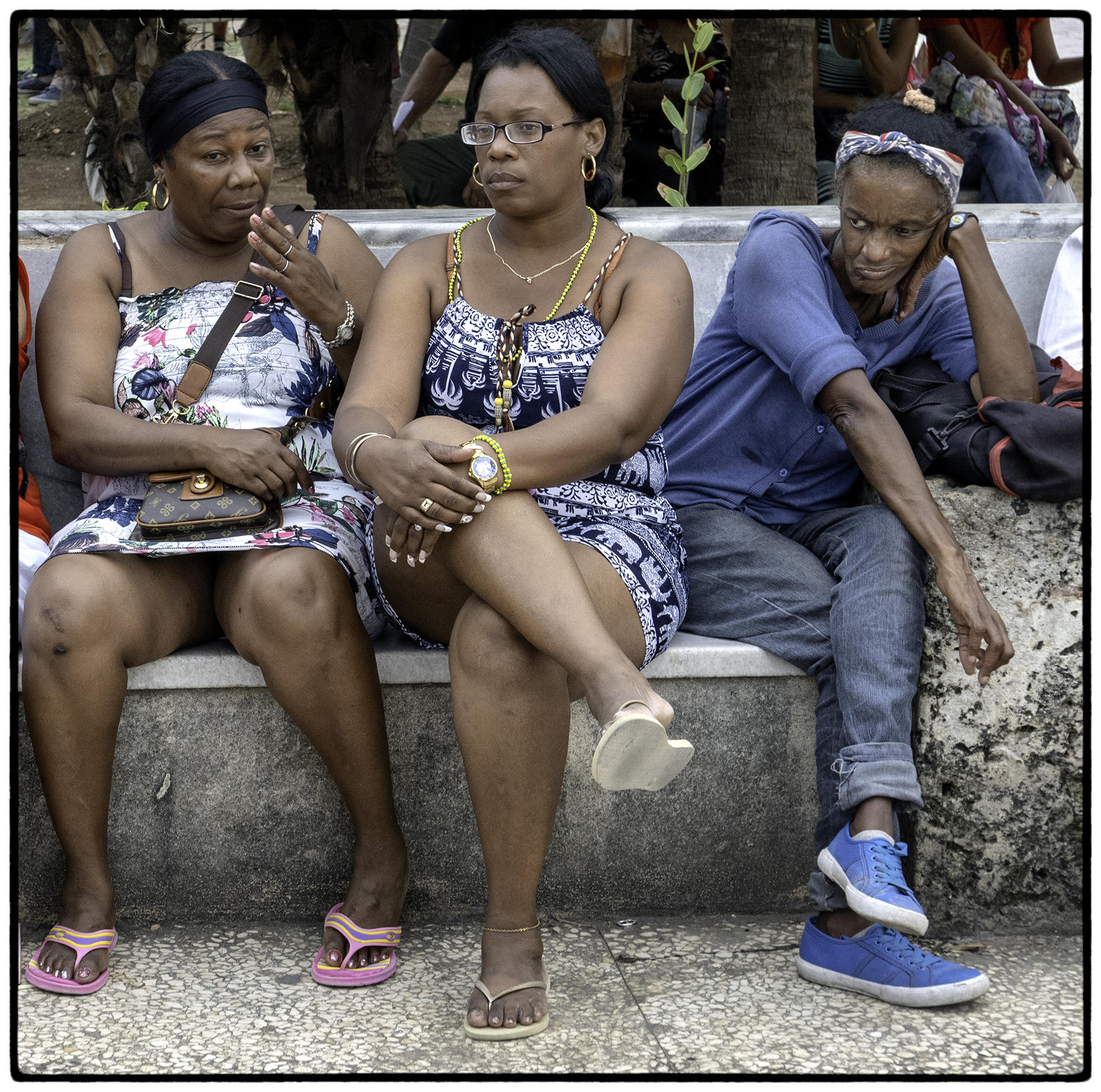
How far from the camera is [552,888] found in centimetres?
295

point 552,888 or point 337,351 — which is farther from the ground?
point 337,351

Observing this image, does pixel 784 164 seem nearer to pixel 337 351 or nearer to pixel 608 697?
pixel 337 351

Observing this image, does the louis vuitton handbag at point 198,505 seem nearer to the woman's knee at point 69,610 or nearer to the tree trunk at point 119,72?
the woman's knee at point 69,610

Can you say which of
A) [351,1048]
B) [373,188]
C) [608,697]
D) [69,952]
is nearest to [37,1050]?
[69,952]

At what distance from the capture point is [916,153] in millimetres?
2916

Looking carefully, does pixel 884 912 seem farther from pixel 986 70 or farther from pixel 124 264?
pixel 986 70

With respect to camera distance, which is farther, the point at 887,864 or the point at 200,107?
the point at 200,107

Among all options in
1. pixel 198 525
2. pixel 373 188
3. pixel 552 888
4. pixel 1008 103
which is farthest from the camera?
pixel 373 188

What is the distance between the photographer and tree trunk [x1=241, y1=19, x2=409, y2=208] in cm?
566

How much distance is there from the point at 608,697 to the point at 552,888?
0.82m

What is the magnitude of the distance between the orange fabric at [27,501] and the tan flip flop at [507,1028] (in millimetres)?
1540

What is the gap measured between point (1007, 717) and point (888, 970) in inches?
24.4

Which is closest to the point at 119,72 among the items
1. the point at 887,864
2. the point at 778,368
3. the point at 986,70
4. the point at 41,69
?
the point at 778,368

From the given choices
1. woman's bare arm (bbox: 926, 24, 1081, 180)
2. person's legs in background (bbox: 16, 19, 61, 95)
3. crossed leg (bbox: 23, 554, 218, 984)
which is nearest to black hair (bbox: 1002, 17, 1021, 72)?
woman's bare arm (bbox: 926, 24, 1081, 180)
